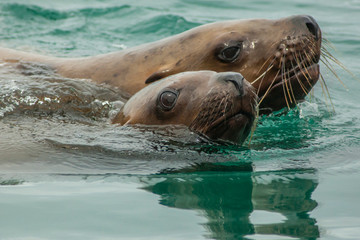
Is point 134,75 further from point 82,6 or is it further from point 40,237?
point 82,6

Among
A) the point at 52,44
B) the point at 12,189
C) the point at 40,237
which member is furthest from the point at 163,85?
the point at 52,44

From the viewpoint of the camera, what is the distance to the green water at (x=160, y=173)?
3.25 meters

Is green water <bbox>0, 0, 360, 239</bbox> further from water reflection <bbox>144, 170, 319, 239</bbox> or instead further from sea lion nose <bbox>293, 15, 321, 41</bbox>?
sea lion nose <bbox>293, 15, 321, 41</bbox>

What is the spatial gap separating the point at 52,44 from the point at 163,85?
16.4 ft

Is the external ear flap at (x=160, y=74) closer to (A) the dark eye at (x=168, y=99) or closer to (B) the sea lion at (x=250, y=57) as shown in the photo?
(B) the sea lion at (x=250, y=57)

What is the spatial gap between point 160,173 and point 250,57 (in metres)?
1.69

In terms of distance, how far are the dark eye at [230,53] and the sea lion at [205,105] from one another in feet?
2.78

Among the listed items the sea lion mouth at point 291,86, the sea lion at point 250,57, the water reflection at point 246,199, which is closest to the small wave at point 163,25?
the sea lion at point 250,57

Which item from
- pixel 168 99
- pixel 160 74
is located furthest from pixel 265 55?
pixel 168 99

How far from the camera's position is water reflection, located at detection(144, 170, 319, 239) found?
319 cm

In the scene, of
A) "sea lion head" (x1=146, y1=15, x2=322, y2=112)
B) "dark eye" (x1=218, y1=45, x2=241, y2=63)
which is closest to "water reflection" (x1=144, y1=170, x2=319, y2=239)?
"sea lion head" (x1=146, y1=15, x2=322, y2=112)

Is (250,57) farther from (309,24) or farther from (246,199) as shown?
(246,199)

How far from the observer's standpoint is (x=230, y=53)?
17.8ft

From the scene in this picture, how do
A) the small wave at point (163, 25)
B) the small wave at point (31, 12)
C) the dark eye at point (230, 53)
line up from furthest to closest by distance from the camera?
the small wave at point (31, 12), the small wave at point (163, 25), the dark eye at point (230, 53)
